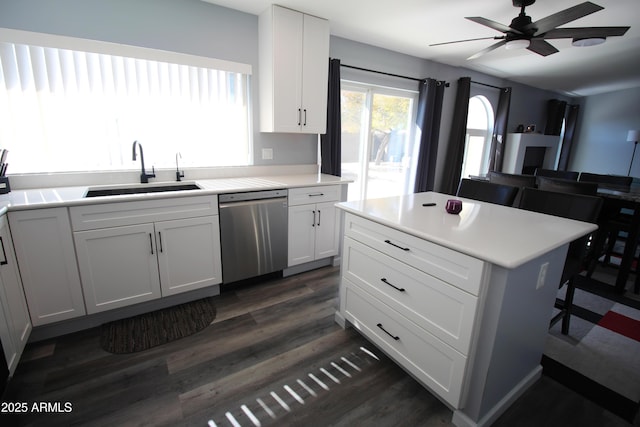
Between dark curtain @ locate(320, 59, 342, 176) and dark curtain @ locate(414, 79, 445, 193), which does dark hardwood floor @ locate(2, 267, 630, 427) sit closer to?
dark curtain @ locate(320, 59, 342, 176)

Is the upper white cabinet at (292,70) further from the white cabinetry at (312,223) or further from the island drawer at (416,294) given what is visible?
the island drawer at (416,294)

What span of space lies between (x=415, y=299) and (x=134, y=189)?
2.37 m

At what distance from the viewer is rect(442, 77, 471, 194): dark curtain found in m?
4.61

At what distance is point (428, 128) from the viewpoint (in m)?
4.30

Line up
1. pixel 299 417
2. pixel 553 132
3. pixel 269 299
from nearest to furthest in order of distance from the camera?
1. pixel 299 417
2. pixel 269 299
3. pixel 553 132

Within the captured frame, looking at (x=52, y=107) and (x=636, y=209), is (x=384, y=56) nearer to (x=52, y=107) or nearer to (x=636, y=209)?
(x=636, y=209)

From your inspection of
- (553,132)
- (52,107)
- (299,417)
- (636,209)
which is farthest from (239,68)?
(553,132)

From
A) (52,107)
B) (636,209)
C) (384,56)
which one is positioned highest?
(384,56)

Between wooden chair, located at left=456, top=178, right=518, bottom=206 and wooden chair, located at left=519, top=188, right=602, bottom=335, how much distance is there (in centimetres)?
9

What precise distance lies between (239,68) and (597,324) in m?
3.78

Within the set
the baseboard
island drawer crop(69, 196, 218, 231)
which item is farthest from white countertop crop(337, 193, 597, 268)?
island drawer crop(69, 196, 218, 231)

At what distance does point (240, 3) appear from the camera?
2.57m

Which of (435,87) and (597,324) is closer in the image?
(597,324)

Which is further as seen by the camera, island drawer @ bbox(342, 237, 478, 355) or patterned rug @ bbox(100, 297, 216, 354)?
patterned rug @ bbox(100, 297, 216, 354)
